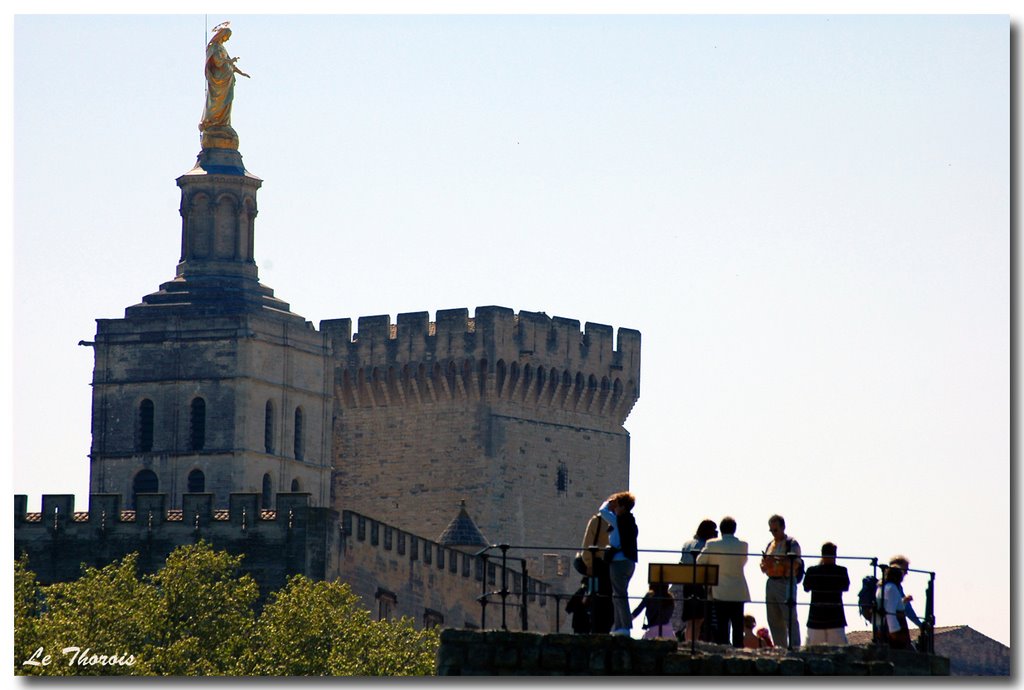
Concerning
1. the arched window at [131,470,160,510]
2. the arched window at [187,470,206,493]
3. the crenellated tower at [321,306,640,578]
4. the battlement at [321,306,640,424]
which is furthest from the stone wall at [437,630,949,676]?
the battlement at [321,306,640,424]

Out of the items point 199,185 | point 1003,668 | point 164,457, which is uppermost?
point 199,185

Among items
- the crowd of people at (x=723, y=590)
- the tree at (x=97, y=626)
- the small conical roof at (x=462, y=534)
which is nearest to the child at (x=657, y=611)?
the crowd of people at (x=723, y=590)

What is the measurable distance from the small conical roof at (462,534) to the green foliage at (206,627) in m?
15.9

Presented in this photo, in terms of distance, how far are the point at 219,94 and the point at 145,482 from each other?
454 inches

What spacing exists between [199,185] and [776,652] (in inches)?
2284

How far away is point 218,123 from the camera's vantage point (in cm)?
8750

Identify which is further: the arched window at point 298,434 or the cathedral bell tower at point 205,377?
the arched window at point 298,434

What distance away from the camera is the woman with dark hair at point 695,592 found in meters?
29.7

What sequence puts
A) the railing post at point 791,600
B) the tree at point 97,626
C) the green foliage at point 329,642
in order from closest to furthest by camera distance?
the railing post at point 791,600 < the tree at point 97,626 < the green foliage at point 329,642

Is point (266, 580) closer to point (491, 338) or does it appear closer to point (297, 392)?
point (297, 392)

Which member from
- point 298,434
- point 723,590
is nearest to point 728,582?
point 723,590

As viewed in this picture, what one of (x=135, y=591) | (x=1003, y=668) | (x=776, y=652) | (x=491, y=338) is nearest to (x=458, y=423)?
(x=491, y=338)

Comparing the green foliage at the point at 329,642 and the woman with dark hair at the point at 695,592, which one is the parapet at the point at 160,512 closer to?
the green foliage at the point at 329,642
